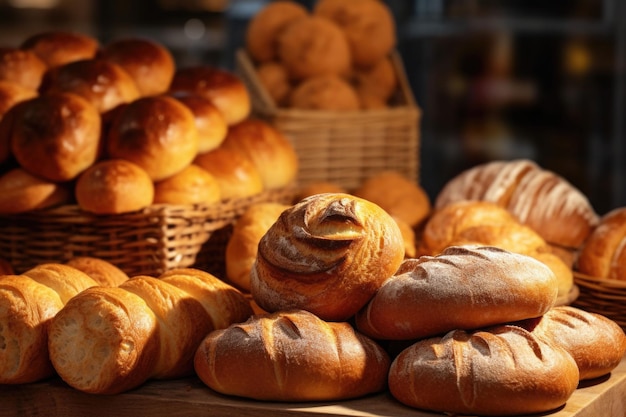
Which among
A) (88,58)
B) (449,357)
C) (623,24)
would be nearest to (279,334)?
(449,357)

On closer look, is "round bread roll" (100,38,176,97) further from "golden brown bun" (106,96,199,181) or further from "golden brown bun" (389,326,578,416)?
"golden brown bun" (389,326,578,416)

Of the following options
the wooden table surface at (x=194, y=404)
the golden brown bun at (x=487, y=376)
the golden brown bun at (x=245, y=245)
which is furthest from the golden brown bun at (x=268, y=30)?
the golden brown bun at (x=487, y=376)

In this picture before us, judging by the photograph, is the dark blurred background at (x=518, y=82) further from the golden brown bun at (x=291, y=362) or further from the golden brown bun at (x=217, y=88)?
the golden brown bun at (x=291, y=362)

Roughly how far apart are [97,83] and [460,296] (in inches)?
48.7

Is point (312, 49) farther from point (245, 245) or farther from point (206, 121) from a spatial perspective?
point (245, 245)

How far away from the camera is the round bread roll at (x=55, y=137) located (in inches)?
85.4

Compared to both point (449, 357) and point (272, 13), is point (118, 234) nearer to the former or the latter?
point (449, 357)

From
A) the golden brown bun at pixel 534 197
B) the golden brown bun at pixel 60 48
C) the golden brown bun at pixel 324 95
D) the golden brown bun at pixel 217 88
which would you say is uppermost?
the golden brown bun at pixel 60 48

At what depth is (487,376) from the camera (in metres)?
1.44

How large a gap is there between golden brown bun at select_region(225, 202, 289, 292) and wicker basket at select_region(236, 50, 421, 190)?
0.73 metres

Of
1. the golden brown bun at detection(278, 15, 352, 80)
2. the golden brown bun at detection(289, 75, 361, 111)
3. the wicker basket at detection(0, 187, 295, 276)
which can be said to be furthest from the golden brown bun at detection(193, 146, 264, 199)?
the golden brown bun at detection(278, 15, 352, 80)

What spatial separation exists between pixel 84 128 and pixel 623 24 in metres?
3.00

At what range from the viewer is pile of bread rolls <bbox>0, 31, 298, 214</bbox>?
2.18 metres

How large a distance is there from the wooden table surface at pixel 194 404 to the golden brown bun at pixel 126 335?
1.5 inches
